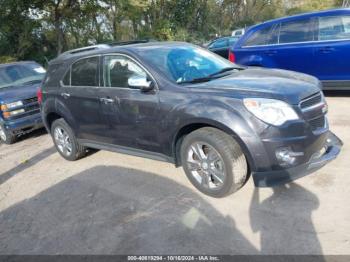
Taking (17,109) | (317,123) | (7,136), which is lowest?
(7,136)

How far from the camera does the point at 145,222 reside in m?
3.65

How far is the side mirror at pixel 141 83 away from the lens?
4.08 metres

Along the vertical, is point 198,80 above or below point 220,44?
above

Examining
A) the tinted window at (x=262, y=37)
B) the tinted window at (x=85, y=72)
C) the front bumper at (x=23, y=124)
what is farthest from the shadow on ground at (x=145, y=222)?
the tinted window at (x=262, y=37)

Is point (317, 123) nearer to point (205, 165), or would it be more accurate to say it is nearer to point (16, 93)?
point (205, 165)

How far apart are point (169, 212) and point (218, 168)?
2.36 feet

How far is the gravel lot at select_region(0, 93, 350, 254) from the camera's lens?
3.11 m

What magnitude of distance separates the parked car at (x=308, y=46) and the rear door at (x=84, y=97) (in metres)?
3.94

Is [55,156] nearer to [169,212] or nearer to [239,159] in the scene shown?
[169,212]

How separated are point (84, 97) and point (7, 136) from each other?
11.9 ft

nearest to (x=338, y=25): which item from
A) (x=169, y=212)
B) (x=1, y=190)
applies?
(x=169, y=212)

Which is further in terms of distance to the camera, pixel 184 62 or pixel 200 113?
pixel 184 62

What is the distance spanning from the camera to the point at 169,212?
12.4 feet

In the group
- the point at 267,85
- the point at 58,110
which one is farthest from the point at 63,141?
the point at 267,85
